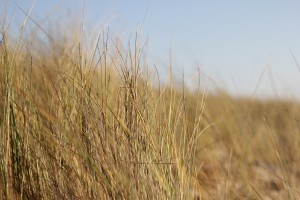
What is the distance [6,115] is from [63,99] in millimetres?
209

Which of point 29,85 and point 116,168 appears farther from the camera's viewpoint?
point 29,85

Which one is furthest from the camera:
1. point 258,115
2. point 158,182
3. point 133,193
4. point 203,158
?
point 258,115

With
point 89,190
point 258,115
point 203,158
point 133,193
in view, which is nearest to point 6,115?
point 89,190

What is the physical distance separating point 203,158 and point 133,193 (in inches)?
77.9

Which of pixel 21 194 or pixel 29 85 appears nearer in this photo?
pixel 21 194

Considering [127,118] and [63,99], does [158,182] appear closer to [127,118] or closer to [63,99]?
[127,118]

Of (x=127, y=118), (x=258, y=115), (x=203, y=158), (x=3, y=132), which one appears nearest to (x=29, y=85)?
(x=3, y=132)

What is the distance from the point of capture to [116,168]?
1.41 meters

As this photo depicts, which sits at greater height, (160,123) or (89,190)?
(160,123)

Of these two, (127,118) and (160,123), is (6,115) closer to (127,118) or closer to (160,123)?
(127,118)

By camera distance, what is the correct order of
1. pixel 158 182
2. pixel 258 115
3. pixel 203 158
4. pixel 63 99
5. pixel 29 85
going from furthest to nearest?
pixel 258 115 < pixel 203 158 < pixel 29 85 < pixel 63 99 < pixel 158 182

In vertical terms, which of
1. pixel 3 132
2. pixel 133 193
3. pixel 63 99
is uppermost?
pixel 63 99

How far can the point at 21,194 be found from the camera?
1.42 metres

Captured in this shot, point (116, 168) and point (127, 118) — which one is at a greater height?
point (127, 118)
